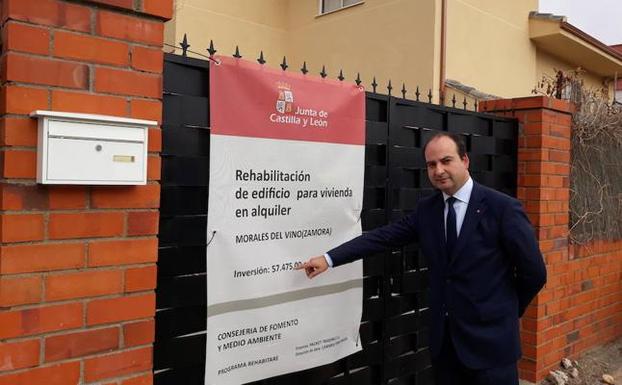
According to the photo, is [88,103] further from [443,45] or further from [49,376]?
[443,45]

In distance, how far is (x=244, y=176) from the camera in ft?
8.25

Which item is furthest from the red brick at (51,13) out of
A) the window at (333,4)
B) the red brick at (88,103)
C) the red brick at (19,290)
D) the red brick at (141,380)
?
the window at (333,4)

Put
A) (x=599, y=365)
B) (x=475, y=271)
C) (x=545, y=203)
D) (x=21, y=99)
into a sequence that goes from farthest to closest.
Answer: (x=599, y=365), (x=545, y=203), (x=475, y=271), (x=21, y=99)

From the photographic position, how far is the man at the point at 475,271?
254cm

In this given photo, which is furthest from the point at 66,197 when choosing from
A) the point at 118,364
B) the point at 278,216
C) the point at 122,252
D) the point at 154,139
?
the point at 278,216

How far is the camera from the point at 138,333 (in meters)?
2.02

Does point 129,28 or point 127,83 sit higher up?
point 129,28

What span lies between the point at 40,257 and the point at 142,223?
361mm

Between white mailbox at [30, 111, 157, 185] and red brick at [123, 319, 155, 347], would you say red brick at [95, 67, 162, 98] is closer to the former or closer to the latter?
white mailbox at [30, 111, 157, 185]

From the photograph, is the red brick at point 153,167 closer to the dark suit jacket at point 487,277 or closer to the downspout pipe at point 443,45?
the dark suit jacket at point 487,277

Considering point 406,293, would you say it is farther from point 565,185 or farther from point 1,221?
point 1,221

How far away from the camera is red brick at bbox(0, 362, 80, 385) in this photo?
174 centimetres

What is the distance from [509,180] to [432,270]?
196 cm

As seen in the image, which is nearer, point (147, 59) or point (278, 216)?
point (147, 59)
